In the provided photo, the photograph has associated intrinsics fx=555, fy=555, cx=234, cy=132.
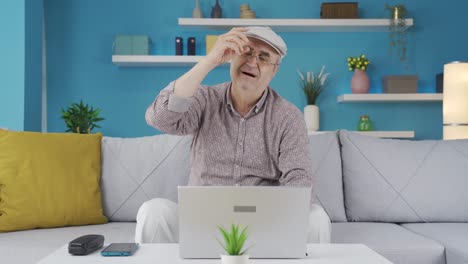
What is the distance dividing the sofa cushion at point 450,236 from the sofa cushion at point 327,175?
31cm

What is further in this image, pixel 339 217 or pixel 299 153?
pixel 339 217

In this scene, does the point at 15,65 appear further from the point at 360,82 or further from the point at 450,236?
the point at 450,236

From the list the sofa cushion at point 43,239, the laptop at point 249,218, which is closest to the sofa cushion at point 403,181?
the sofa cushion at point 43,239

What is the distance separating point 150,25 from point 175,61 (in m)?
0.45

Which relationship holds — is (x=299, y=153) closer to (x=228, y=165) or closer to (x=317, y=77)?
(x=228, y=165)

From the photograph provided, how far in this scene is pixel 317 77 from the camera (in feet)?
15.4

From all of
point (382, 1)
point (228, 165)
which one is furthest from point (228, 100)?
point (382, 1)

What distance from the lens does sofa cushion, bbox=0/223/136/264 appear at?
5.99 feet

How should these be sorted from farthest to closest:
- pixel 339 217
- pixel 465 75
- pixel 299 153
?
pixel 465 75
pixel 339 217
pixel 299 153

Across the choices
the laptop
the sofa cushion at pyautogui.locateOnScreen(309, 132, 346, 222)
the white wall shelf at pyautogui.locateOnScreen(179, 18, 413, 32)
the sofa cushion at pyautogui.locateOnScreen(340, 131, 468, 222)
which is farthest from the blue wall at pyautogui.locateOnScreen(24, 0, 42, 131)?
the laptop

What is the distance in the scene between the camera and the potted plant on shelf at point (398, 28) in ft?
14.8

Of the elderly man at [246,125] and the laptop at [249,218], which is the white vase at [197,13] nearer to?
the elderly man at [246,125]

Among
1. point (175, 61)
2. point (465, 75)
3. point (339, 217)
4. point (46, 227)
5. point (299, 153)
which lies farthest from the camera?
point (175, 61)

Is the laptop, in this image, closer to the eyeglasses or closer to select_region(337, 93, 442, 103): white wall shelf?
the eyeglasses
